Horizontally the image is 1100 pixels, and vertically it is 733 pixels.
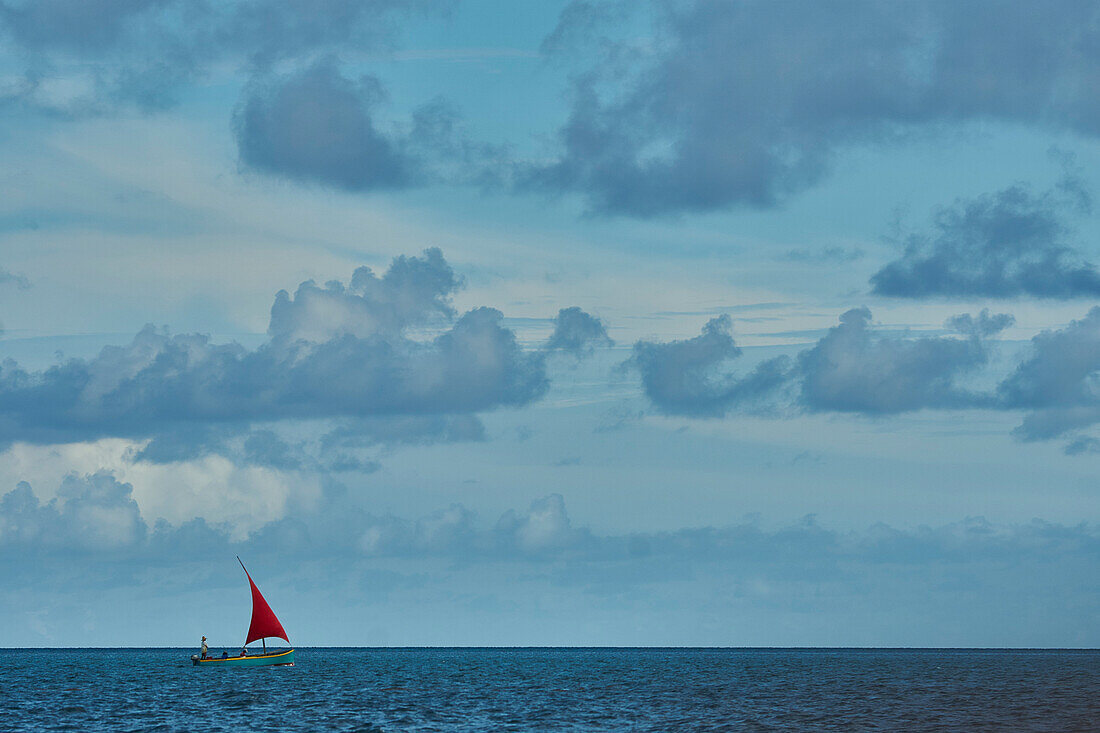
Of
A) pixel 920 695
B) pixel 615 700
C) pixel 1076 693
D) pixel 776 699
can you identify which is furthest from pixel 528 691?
pixel 1076 693

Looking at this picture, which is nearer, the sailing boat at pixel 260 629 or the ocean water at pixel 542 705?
the ocean water at pixel 542 705

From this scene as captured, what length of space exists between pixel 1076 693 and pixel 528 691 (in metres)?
60.9

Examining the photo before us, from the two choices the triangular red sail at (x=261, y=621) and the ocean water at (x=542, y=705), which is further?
the triangular red sail at (x=261, y=621)

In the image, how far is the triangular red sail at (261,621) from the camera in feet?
518

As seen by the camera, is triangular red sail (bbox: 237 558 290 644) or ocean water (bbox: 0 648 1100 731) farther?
triangular red sail (bbox: 237 558 290 644)

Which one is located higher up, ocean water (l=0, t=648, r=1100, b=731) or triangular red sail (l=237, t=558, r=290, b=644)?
triangular red sail (l=237, t=558, r=290, b=644)

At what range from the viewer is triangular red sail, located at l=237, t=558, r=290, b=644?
15775 cm

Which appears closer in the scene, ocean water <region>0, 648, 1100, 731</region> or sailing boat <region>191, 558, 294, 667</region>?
ocean water <region>0, 648, 1100, 731</region>

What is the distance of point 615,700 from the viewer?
119875 millimetres

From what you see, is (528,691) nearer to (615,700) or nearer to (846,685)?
(615,700)

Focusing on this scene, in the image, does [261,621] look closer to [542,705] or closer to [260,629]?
[260,629]

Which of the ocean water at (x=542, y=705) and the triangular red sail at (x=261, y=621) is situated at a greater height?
the triangular red sail at (x=261, y=621)

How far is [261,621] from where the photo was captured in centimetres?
15975

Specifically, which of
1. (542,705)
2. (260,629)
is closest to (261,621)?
(260,629)
